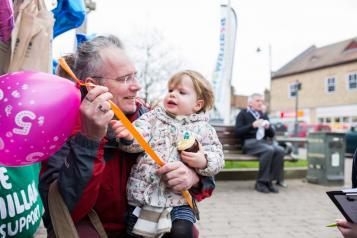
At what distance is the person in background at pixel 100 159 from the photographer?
4.44ft

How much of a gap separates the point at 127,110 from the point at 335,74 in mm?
37657

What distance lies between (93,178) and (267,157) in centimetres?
489

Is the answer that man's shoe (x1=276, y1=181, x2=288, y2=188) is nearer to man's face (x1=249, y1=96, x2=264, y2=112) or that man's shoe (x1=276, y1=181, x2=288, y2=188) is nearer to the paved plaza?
the paved plaza

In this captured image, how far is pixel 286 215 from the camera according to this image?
4520mm

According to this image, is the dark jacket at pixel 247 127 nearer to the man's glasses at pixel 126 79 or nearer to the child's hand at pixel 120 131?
the man's glasses at pixel 126 79

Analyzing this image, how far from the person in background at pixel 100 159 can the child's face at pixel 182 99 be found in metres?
0.17

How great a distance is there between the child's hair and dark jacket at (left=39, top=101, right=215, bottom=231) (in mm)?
329

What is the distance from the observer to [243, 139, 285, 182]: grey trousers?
232 inches

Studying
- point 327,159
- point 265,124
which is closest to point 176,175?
point 265,124

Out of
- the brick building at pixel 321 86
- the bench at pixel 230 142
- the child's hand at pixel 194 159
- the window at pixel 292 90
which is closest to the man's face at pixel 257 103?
the bench at pixel 230 142

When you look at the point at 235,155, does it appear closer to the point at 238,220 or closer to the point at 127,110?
the point at 238,220

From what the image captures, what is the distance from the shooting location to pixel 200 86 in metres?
2.00

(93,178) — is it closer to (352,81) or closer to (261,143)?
(261,143)

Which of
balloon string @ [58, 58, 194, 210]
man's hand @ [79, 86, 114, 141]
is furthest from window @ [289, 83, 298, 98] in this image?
man's hand @ [79, 86, 114, 141]
